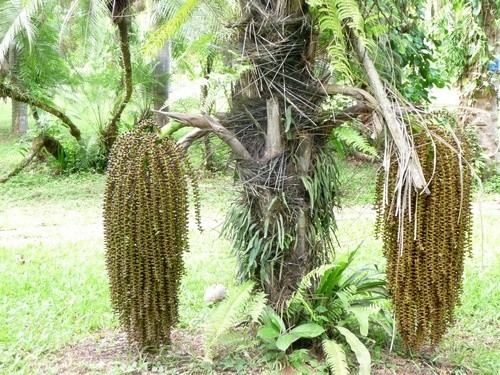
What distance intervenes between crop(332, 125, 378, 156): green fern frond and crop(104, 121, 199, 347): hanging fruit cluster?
922mm

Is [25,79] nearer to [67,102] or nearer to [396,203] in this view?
[67,102]

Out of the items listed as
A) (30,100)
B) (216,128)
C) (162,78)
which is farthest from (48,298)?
(30,100)

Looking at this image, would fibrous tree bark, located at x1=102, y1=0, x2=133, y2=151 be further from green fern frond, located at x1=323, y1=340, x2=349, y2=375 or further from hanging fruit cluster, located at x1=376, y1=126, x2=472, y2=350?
green fern frond, located at x1=323, y1=340, x2=349, y2=375

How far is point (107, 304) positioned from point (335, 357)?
2452 millimetres

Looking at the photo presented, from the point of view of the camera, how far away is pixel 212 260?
681 centimetres

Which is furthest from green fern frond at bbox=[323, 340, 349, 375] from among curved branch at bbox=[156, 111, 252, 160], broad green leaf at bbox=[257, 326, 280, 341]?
curved branch at bbox=[156, 111, 252, 160]

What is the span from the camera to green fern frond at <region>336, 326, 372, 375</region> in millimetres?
3577

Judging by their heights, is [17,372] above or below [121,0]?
below

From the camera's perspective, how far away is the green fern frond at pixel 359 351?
11.7ft

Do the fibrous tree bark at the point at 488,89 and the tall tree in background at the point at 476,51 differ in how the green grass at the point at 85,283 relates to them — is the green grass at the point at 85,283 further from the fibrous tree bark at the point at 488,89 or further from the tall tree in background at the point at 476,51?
the tall tree in background at the point at 476,51

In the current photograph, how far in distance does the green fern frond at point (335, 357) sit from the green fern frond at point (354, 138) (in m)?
1.12

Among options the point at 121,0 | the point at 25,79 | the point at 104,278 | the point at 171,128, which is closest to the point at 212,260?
the point at 104,278

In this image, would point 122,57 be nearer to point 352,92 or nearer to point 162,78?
point 162,78

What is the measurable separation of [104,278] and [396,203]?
3526 millimetres
